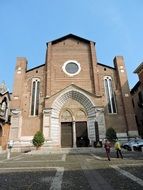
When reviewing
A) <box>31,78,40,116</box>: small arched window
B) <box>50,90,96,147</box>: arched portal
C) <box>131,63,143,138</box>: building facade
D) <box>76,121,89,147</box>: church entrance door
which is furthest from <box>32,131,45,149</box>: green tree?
<box>131,63,143,138</box>: building facade

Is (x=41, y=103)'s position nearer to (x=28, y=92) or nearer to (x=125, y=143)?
(x=28, y=92)

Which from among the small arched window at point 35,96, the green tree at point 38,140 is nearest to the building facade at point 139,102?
the small arched window at point 35,96

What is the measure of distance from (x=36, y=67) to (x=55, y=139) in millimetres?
10877

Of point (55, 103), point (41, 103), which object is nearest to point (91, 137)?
point (55, 103)

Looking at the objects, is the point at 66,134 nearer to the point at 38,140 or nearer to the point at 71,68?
the point at 38,140

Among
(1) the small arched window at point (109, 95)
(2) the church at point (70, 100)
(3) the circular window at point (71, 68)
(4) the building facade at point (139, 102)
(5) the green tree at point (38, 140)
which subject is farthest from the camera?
(4) the building facade at point (139, 102)

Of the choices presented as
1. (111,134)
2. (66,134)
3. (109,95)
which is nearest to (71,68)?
(109,95)

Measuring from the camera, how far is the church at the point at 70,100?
23016 millimetres

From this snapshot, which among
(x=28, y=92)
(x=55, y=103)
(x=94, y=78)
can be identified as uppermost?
(x=94, y=78)

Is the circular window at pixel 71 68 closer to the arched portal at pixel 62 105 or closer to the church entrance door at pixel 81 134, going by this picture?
the arched portal at pixel 62 105

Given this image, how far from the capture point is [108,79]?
2633 centimetres

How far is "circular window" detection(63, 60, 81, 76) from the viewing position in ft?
87.1

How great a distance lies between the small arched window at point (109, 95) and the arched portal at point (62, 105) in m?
2.58

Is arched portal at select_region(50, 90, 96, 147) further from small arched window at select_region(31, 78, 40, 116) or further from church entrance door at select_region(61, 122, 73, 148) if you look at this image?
small arched window at select_region(31, 78, 40, 116)
